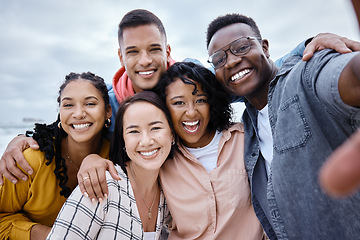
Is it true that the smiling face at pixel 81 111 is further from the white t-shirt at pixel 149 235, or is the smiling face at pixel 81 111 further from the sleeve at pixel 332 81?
the sleeve at pixel 332 81

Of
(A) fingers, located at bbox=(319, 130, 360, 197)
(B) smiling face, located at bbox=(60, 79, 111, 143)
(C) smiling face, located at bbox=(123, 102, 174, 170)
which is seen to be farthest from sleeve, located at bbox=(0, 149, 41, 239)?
(A) fingers, located at bbox=(319, 130, 360, 197)

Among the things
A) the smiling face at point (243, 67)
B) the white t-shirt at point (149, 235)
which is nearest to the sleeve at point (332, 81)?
the smiling face at point (243, 67)

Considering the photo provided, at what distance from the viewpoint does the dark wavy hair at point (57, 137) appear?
2430 millimetres

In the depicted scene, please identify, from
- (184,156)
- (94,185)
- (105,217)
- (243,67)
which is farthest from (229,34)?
(105,217)

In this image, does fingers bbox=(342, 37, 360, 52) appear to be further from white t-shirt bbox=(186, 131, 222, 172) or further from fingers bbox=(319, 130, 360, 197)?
white t-shirt bbox=(186, 131, 222, 172)

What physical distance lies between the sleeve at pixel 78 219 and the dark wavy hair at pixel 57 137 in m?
0.56

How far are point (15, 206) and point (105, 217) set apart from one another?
102cm

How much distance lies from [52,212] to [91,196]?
2.92 ft

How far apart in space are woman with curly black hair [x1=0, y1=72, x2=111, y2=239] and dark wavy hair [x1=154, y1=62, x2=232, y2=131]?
71cm

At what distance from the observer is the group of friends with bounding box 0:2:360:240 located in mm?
1634

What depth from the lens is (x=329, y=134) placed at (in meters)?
1.49

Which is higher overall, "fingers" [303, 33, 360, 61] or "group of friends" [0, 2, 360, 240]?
"fingers" [303, 33, 360, 61]

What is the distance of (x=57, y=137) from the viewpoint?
2.63 metres

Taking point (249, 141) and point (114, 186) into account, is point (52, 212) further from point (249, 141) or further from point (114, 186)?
point (249, 141)
